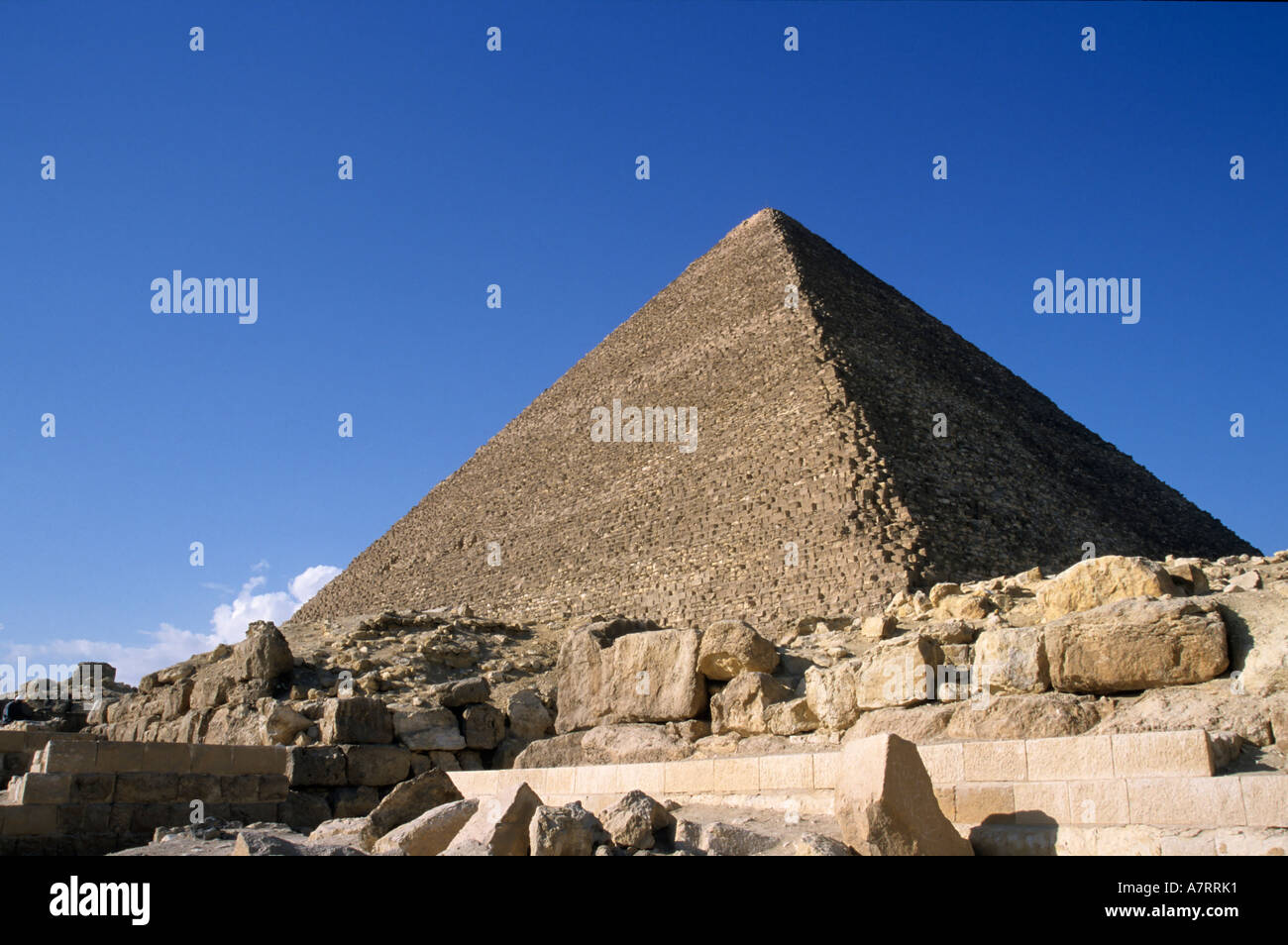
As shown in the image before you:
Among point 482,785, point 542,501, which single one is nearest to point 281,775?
point 482,785

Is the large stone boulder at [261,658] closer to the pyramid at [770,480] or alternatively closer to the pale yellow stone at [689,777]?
the pale yellow stone at [689,777]

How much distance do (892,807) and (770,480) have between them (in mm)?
27876

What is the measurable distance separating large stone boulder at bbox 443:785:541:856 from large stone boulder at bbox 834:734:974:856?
3.74ft

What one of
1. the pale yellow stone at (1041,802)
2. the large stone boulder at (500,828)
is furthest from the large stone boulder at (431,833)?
the pale yellow stone at (1041,802)

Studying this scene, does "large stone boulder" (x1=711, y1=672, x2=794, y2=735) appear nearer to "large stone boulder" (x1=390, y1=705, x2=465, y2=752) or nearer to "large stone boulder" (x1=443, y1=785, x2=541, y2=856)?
"large stone boulder" (x1=443, y1=785, x2=541, y2=856)

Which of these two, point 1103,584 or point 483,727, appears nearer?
point 1103,584

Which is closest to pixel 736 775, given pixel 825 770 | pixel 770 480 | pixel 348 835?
pixel 825 770

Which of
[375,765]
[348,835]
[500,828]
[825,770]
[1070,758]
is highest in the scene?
[1070,758]

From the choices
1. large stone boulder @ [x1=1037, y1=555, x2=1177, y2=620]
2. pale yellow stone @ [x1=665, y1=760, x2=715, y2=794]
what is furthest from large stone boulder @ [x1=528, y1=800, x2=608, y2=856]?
large stone boulder @ [x1=1037, y1=555, x2=1177, y2=620]

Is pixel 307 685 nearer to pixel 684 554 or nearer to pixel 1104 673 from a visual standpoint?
pixel 1104 673

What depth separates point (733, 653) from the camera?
5.40 meters

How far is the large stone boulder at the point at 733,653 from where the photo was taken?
17.7 feet

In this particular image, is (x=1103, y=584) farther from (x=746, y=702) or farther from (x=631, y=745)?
(x=631, y=745)

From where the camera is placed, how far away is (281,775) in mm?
8352
